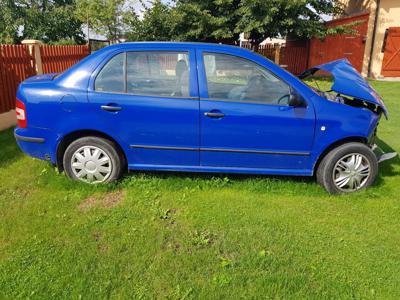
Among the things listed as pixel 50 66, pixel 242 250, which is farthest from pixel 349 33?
pixel 242 250

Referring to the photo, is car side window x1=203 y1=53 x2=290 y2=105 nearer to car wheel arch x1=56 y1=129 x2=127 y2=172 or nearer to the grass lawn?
the grass lawn

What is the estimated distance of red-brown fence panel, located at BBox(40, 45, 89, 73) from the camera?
814 centimetres

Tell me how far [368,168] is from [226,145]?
1707 millimetres

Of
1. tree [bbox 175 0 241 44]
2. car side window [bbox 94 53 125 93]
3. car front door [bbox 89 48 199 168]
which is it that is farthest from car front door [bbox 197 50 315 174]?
tree [bbox 175 0 241 44]

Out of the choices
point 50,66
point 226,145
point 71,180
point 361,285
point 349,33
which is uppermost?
point 349,33

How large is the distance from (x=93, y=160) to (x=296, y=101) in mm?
2376

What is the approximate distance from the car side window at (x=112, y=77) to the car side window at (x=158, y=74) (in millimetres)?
78

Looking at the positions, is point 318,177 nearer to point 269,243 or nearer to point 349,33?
point 269,243

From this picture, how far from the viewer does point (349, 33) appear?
52.3ft

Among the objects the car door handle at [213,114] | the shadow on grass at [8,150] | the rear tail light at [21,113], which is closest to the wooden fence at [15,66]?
the shadow on grass at [8,150]

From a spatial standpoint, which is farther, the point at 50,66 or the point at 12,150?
the point at 50,66

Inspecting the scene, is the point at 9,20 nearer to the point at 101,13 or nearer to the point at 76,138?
the point at 101,13

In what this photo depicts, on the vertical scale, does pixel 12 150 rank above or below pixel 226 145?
below

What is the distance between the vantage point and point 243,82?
3822 mm
